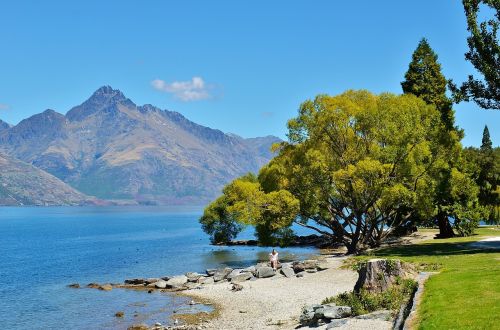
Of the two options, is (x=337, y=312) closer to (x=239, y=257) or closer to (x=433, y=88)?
(x=433, y=88)

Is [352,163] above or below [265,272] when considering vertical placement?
above

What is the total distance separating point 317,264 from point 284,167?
13718 mm

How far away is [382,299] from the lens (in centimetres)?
2436

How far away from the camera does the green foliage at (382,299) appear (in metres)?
24.0

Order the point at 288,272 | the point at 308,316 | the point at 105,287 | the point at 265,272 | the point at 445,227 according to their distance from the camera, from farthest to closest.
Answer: the point at 445,227
the point at 105,287
the point at 265,272
the point at 288,272
the point at 308,316

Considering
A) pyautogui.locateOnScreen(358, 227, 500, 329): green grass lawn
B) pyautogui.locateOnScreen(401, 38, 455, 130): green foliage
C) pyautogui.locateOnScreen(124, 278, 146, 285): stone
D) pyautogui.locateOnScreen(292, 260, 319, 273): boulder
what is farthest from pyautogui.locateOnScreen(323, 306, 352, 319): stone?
pyautogui.locateOnScreen(401, 38, 455, 130): green foliage

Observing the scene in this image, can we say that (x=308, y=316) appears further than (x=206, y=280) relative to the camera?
No

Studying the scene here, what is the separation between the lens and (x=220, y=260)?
7494 cm

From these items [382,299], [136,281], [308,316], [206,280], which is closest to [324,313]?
[308,316]

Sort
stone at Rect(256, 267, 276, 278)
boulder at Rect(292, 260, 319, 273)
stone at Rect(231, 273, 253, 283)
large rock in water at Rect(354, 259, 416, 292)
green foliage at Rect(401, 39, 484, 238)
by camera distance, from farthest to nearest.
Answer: green foliage at Rect(401, 39, 484, 238) < stone at Rect(231, 273, 253, 283) < stone at Rect(256, 267, 276, 278) < boulder at Rect(292, 260, 319, 273) < large rock in water at Rect(354, 259, 416, 292)

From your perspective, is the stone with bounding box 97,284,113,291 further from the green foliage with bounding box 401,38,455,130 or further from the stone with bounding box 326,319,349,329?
the green foliage with bounding box 401,38,455,130

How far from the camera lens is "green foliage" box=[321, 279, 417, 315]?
78.9 ft

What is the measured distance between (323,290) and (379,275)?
32.6ft

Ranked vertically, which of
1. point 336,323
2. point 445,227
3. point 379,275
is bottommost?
point 336,323
